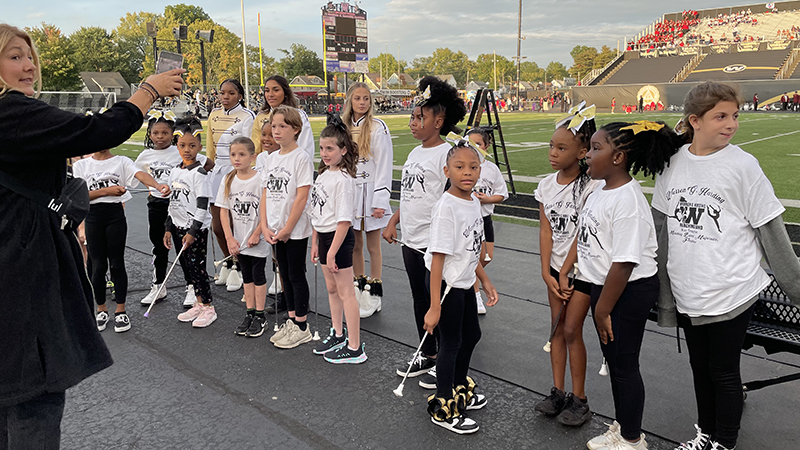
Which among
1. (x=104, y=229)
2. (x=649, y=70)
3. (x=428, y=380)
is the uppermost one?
(x=649, y=70)

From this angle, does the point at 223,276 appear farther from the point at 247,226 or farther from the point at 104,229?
the point at 247,226

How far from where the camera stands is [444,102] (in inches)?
149

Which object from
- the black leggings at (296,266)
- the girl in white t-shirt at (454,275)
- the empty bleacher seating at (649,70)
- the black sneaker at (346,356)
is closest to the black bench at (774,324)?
the girl in white t-shirt at (454,275)

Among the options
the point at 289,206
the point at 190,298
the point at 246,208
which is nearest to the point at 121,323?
the point at 190,298

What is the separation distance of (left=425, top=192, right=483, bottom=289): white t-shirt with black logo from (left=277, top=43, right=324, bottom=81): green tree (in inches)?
3551

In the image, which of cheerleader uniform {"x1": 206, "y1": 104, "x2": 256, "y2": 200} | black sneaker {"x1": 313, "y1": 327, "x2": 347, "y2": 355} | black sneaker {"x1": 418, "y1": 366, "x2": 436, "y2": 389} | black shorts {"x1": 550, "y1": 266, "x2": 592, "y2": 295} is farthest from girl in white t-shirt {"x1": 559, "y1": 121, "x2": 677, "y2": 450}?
cheerleader uniform {"x1": 206, "y1": 104, "x2": 256, "y2": 200}

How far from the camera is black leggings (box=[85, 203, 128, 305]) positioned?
15.3ft

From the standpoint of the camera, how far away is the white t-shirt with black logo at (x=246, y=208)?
449 cm

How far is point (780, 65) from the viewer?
47.4m

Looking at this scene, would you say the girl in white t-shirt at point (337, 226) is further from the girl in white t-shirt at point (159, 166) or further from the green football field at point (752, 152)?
the green football field at point (752, 152)

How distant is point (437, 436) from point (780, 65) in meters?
58.1

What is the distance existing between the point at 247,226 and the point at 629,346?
313 cm

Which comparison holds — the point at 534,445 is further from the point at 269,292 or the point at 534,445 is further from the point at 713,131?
the point at 269,292

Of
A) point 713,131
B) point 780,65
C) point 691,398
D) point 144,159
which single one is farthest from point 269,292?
point 780,65
